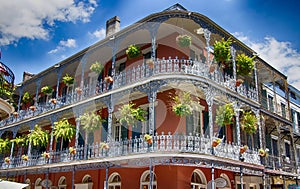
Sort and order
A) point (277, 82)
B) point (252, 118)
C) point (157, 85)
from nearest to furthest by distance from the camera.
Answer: point (157, 85) < point (252, 118) < point (277, 82)

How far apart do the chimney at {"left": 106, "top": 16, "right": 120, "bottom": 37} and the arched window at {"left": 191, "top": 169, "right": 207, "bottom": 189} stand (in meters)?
8.73

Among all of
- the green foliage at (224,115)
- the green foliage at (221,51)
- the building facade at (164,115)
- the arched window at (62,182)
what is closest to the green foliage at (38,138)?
the building facade at (164,115)

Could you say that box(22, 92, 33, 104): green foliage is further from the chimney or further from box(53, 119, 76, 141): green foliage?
the chimney

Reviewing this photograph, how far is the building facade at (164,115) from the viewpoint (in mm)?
10430

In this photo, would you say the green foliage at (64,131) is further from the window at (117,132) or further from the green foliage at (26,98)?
the green foliage at (26,98)

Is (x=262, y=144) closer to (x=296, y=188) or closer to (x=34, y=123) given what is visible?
(x=296, y=188)

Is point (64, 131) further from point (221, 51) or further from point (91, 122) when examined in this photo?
point (221, 51)

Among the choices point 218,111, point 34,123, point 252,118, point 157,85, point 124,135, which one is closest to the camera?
point 157,85

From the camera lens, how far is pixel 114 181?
519 inches

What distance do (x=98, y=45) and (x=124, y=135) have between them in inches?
162

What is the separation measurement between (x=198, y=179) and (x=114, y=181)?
12.0ft

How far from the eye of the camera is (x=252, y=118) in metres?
12.4

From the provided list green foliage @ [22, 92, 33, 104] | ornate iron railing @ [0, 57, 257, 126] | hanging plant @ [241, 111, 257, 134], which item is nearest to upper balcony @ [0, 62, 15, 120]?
ornate iron railing @ [0, 57, 257, 126]

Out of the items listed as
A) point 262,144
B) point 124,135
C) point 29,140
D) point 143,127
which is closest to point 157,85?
point 143,127
